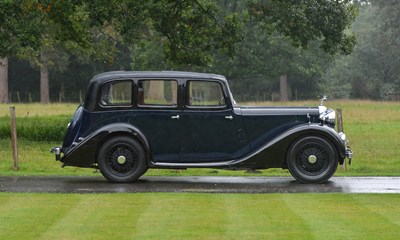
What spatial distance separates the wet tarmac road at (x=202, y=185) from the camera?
14.9m

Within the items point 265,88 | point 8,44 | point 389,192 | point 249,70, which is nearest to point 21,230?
point 389,192

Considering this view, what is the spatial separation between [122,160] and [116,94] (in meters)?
1.18

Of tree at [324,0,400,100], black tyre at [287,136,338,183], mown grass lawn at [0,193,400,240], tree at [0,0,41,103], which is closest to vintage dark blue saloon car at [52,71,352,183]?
black tyre at [287,136,338,183]

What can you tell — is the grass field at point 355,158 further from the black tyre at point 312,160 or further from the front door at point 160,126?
the front door at point 160,126

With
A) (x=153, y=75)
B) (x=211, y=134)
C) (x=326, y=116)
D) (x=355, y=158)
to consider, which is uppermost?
(x=153, y=75)

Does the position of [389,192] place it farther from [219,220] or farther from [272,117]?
[219,220]

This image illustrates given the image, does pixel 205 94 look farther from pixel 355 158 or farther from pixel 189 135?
pixel 355 158

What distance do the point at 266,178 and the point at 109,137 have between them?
3.12 m

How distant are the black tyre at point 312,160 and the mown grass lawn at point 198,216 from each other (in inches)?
76.3

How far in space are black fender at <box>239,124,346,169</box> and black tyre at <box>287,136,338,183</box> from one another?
0.08 m

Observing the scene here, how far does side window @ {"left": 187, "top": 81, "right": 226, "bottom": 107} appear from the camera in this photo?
16078 mm

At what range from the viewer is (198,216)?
37.9 ft

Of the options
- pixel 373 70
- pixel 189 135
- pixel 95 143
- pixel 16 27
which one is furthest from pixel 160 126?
pixel 373 70

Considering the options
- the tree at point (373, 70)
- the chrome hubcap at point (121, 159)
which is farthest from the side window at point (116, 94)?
the tree at point (373, 70)
